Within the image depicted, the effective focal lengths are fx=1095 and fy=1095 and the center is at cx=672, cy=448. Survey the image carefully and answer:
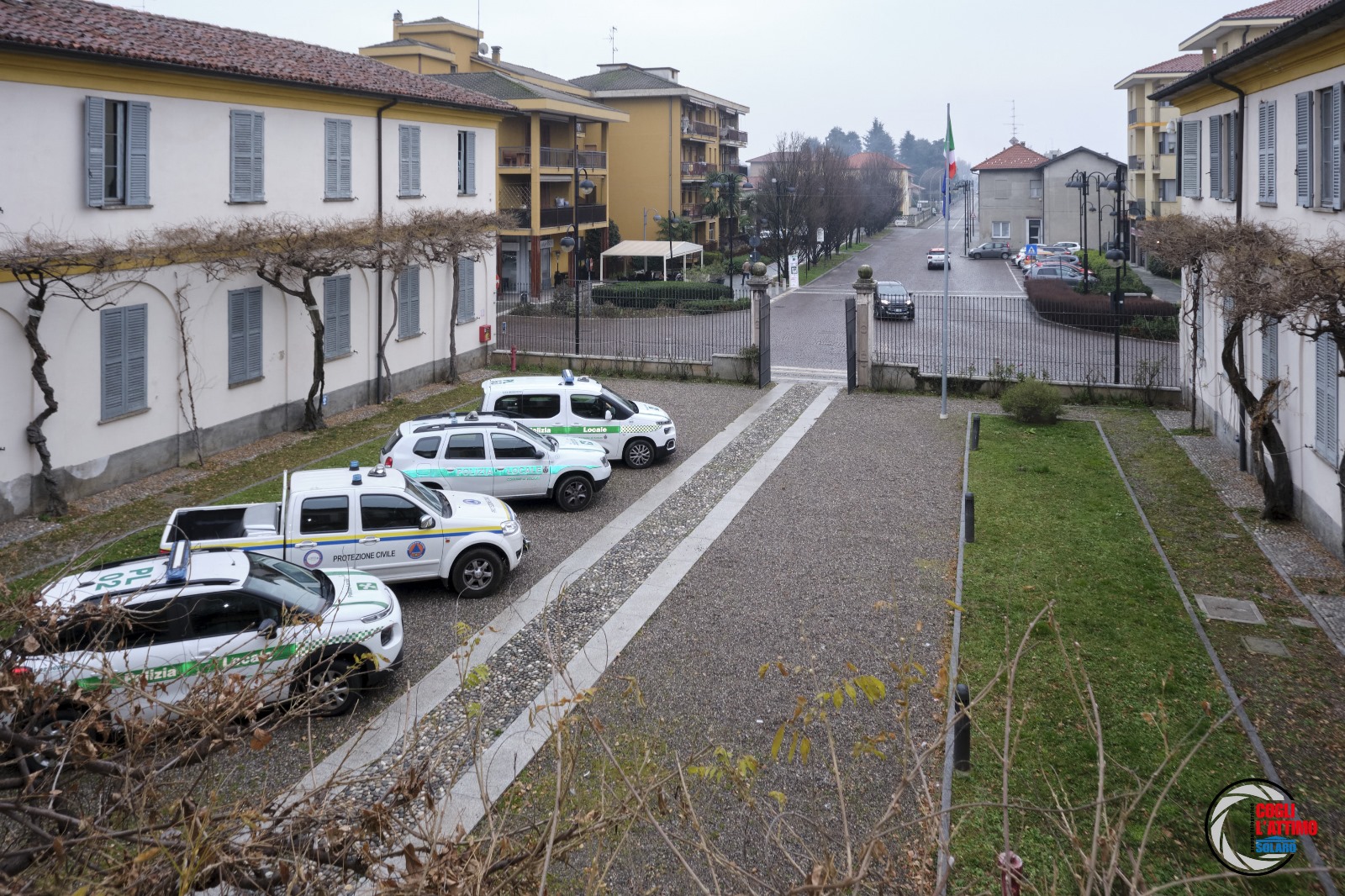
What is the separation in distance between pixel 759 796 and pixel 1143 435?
1606cm

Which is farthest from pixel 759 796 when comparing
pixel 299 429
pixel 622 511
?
pixel 299 429

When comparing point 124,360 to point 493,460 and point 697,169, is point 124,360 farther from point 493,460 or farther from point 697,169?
point 697,169

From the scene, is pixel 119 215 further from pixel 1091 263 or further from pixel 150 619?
pixel 1091 263

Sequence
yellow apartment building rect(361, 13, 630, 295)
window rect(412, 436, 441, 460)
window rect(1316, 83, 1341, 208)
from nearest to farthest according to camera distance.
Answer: window rect(1316, 83, 1341, 208) → window rect(412, 436, 441, 460) → yellow apartment building rect(361, 13, 630, 295)

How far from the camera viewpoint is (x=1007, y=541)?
1451 centimetres

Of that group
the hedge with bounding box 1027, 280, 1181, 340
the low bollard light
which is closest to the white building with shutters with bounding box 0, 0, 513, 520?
the low bollard light

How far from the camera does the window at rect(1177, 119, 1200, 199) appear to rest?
73.3 ft

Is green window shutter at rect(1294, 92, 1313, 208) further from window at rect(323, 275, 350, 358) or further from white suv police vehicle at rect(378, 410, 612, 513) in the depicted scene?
window at rect(323, 275, 350, 358)

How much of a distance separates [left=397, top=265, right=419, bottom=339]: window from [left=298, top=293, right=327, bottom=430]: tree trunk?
131 inches

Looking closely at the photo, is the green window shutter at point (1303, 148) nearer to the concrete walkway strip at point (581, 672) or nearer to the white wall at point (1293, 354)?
the white wall at point (1293, 354)

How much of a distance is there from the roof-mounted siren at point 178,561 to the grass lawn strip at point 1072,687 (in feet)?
21.4

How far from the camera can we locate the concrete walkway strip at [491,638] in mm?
8305

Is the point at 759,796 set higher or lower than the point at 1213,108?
lower

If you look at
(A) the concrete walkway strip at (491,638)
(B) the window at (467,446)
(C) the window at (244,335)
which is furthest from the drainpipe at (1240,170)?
(C) the window at (244,335)
